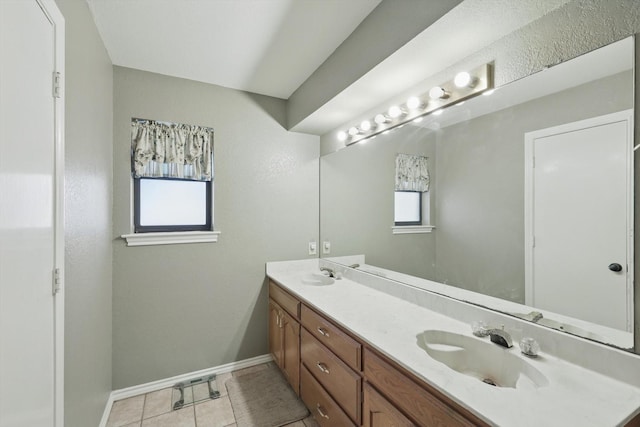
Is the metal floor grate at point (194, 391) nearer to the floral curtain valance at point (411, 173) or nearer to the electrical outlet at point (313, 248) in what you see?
the electrical outlet at point (313, 248)

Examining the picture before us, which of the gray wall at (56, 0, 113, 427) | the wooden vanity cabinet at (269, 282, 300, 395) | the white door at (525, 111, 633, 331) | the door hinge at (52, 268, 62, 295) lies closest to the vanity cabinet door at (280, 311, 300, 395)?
the wooden vanity cabinet at (269, 282, 300, 395)

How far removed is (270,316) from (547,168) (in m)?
2.32

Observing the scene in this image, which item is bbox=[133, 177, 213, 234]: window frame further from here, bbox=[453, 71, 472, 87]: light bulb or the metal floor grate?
bbox=[453, 71, 472, 87]: light bulb

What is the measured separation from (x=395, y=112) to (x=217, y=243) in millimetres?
1785

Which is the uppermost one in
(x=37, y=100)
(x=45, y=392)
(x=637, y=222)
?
(x=37, y=100)

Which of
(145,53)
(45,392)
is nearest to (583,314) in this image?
(45,392)

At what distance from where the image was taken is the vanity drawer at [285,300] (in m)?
2.00

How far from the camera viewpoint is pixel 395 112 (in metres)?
1.88

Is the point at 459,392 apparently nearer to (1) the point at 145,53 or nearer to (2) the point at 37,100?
(2) the point at 37,100

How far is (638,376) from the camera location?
0.89m

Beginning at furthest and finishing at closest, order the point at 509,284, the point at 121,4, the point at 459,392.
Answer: the point at 121,4 < the point at 509,284 < the point at 459,392

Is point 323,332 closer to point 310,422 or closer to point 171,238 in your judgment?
point 310,422

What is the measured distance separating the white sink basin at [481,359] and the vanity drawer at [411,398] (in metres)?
0.22

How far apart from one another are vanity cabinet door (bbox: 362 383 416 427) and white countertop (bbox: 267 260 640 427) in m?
0.21
